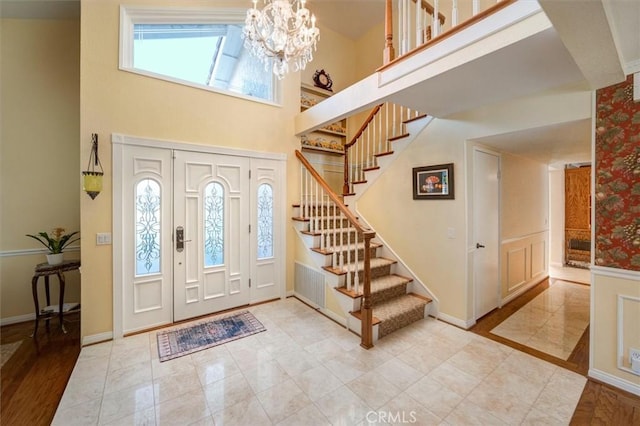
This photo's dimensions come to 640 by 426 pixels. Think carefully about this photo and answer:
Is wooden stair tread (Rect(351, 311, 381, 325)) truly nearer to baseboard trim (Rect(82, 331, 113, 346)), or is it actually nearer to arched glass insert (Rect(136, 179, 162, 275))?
arched glass insert (Rect(136, 179, 162, 275))

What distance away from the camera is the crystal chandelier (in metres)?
2.58

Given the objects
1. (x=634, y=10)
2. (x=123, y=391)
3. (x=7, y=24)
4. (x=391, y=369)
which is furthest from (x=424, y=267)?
(x=7, y=24)

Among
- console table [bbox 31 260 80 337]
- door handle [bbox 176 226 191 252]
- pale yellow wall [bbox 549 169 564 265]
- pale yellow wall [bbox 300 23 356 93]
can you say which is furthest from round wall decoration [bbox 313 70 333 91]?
pale yellow wall [bbox 549 169 564 265]

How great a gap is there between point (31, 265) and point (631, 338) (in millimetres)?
6314

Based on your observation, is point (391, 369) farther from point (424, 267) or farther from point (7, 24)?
point (7, 24)

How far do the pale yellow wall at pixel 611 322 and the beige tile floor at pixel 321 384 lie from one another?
10.2 inches

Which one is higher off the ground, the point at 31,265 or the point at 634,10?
the point at 634,10

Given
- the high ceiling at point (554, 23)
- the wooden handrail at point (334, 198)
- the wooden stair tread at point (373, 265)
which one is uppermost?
the high ceiling at point (554, 23)

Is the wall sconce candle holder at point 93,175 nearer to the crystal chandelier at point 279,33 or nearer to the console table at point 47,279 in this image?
the console table at point 47,279

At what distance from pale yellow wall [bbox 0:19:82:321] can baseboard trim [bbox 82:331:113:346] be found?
1260 millimetres

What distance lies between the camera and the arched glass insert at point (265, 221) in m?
3.85

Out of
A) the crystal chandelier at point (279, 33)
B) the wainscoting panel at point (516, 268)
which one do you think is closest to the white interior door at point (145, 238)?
the crystal chandelier at point (279, 33)

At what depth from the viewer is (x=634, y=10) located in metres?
1.44

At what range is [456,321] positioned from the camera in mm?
3113
